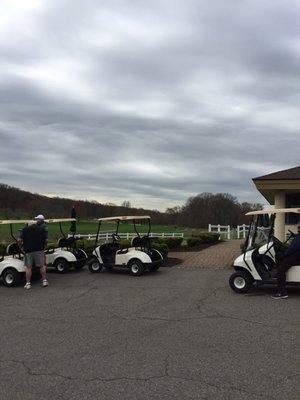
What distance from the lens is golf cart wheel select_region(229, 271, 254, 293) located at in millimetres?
11336

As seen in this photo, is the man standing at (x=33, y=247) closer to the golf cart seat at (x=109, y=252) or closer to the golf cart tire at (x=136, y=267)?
the golf cart seat at (x=109, y=252)

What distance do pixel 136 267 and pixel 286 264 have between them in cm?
488

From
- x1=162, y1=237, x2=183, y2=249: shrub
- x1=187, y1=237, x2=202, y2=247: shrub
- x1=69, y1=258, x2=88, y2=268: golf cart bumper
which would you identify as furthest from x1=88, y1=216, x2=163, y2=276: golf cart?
x1=187, y1=237, x2=202, y2=247: shrub

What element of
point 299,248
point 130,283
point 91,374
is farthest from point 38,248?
point 91,374

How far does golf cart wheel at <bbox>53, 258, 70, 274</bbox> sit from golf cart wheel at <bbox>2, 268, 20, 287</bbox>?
7.33 ft

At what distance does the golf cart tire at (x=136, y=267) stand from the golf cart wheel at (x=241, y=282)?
3549mm

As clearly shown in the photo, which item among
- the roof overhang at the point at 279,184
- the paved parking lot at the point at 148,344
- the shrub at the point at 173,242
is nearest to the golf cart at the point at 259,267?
the paved parking lot at the point at 148,344

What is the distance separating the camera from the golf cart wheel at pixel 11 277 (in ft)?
42.7

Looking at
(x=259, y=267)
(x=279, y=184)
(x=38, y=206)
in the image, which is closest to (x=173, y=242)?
(x=279, y=184)

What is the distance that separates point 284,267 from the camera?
10.9m

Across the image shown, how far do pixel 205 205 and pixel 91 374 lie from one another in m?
92.2

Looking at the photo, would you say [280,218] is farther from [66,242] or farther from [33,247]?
[33,247]

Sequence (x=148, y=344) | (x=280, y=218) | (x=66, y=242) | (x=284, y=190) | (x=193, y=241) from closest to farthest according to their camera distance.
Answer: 1. (x=148, y=344)
2. (x=66, y=242)
3. (x=284, y=190)
4. (x=280, y=218)
5. (x=193, y=241)

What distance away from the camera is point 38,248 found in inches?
511
